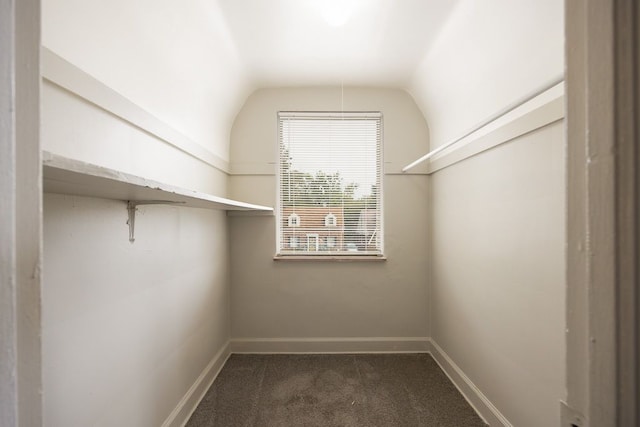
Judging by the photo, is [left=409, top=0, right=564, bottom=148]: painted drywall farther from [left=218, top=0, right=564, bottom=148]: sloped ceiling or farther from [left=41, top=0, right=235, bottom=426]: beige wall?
[left=41, top=0, right=235, bottom=426]: beige wall

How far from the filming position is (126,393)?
1.23 metres

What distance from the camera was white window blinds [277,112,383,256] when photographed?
8.83 ft

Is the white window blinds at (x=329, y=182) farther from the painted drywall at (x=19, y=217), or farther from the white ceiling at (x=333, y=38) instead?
the painted drywall at (x=19, y=217)

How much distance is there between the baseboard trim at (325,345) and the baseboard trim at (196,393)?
9.2 inches

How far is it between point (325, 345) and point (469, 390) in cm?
117

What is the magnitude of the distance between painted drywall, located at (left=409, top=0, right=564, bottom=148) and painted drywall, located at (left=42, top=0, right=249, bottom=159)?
57.4 inches

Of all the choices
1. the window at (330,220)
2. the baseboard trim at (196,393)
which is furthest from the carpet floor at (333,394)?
the window at (330,220)

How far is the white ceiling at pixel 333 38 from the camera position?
1.65 meters

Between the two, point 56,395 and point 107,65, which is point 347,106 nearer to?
point 107,65

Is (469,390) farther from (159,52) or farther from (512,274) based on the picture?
(159,52)

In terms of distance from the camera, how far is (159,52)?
4.49 ft

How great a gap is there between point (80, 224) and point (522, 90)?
6.68ft

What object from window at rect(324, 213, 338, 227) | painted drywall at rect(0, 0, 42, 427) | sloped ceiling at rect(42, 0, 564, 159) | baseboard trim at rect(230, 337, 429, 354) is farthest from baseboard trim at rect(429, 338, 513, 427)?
painted drywall at rect(0, 0, 42, 427)

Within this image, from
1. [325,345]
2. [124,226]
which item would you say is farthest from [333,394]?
[124,226]
